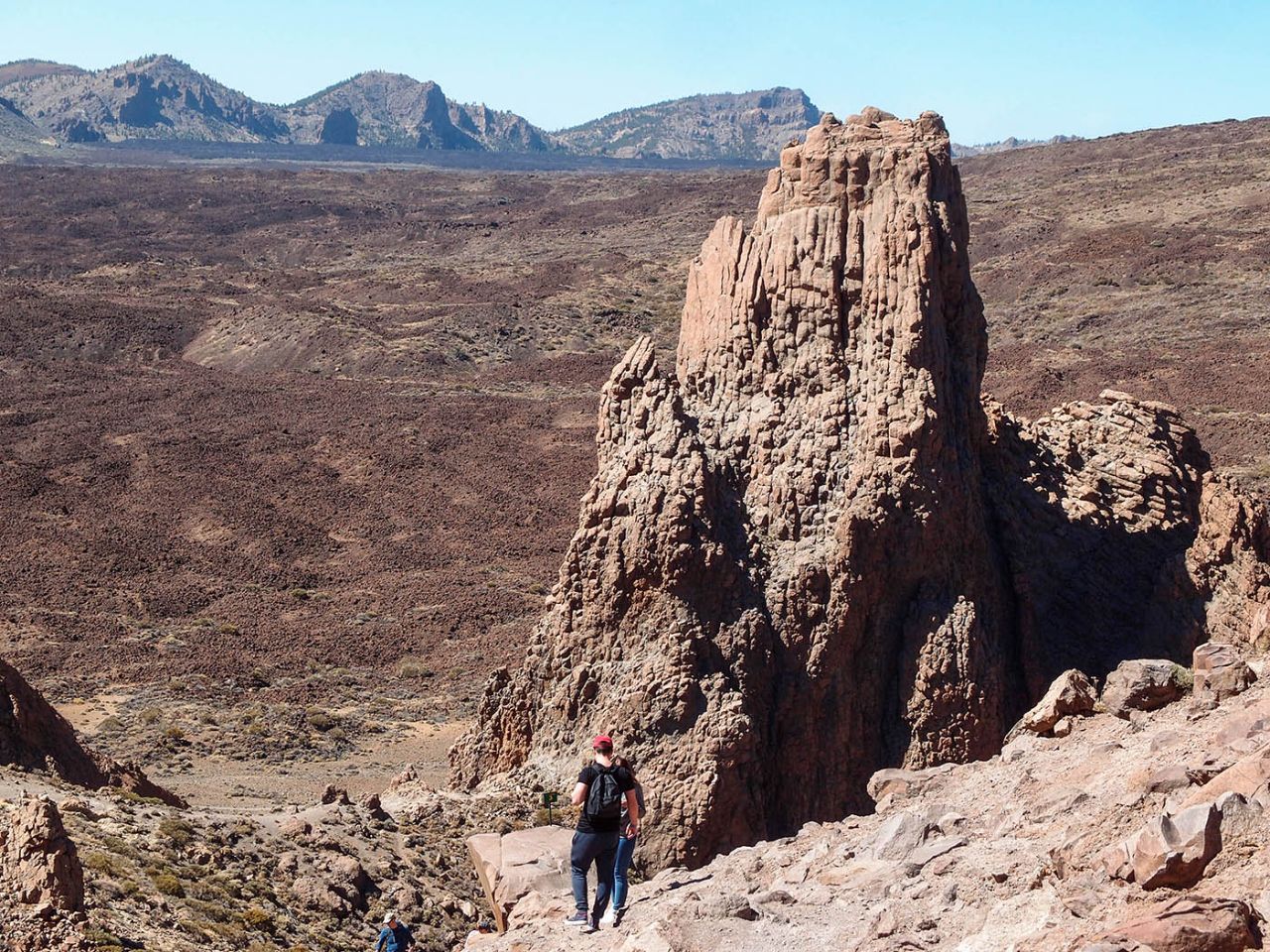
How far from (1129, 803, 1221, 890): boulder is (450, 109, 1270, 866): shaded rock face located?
19.0 ft

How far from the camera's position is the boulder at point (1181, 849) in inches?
240

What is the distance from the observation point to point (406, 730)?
23.9 metres

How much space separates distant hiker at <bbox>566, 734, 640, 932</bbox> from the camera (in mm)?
8852

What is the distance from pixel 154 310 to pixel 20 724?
5953 cm

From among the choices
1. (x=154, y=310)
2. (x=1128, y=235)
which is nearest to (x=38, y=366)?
(x=154, y=310)

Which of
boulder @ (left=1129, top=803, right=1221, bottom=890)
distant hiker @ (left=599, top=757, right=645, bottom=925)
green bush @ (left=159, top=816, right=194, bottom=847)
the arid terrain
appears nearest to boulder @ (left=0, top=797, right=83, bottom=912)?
green bush @ (left=159, top=816, right=194, bottom=847)

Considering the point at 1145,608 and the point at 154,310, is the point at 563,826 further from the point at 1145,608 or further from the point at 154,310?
the point at 154,310

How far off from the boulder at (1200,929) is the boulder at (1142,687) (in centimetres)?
435

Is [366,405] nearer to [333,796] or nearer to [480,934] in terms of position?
[333,796]

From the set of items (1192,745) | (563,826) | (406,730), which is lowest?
(406,730)

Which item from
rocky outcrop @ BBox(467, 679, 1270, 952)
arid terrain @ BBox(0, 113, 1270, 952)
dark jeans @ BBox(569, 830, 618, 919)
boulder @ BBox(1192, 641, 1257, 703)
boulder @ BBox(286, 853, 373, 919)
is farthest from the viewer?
arid terrain @ BBox(0, 113, 1270, 952)

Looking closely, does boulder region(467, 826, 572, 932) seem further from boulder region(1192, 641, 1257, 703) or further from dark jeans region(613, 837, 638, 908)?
boulder region(1192, 641, 1257, 703)

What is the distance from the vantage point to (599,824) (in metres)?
8.92

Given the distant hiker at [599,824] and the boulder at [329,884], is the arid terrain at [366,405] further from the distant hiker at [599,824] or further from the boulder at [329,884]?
the distant hiker at [599,824]
